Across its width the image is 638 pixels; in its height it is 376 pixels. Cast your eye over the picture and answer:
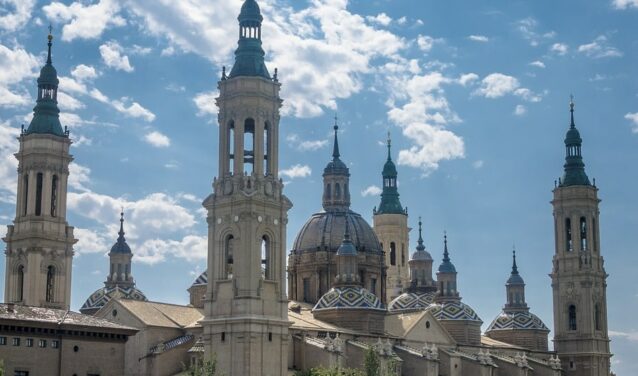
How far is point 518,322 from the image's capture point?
117500mm

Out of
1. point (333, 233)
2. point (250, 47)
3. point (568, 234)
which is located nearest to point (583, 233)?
point (568, 234)

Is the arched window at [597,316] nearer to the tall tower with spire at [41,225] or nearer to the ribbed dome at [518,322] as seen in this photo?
the ribbed dome at [518,322]

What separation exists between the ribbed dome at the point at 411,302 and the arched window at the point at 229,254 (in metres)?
37.2

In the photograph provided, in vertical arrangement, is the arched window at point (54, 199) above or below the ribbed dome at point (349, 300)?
above

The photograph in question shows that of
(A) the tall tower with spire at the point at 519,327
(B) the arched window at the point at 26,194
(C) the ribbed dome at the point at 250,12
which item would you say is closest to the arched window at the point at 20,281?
(B) the arched window at the point at 26,194

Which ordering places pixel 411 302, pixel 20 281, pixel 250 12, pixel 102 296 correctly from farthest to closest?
pixel 411 302 < pixel 102 296 < pixel 20 281 < pixel 250 12

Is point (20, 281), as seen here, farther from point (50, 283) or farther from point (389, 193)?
point (389, 193)

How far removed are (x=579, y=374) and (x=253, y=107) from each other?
49336 millimetres

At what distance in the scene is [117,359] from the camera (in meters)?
70.1

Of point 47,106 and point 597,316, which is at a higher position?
point 47,106

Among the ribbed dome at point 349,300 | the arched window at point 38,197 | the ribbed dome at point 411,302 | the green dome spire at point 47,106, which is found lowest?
the ribbed dome at point 349,300

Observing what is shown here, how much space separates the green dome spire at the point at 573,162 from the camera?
370 ft

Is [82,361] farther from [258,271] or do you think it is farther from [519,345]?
[519,345]

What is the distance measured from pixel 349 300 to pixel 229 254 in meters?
19.8
